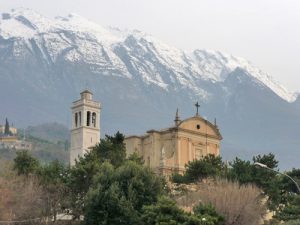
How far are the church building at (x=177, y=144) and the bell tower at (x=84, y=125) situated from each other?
853 cm

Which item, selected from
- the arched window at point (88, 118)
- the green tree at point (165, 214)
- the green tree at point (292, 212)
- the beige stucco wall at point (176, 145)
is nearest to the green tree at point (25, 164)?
the green tree at point (165, 214)

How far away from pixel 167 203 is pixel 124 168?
716cm

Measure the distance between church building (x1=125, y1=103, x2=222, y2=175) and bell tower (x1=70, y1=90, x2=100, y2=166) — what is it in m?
8.53

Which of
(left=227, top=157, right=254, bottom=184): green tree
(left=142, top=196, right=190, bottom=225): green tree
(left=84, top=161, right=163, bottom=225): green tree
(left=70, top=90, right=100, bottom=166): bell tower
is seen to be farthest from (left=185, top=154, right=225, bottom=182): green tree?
(left=70, top=90, right=100, bottom=166): bell tower

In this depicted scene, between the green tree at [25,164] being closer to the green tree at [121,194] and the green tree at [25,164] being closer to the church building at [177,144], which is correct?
the green tree at [121,194]

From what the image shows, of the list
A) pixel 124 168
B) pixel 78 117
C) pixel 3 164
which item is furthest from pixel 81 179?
pixel 78 117

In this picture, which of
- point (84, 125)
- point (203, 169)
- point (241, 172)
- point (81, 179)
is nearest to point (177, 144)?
point (84, 125)

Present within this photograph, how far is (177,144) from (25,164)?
69.5 feet

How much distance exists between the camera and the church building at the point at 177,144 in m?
70.4

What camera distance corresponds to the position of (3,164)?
5719cm

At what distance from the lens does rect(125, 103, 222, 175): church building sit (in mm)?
70375

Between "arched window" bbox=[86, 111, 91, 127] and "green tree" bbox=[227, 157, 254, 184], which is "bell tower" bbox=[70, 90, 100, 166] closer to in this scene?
"arched window" bbox=[86, 111, 91, 127]

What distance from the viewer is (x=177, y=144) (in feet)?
231

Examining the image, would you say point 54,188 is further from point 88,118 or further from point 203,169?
point 88,118
